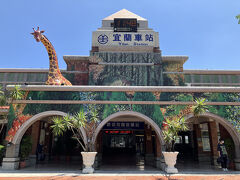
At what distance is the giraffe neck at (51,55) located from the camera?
14.0 meters

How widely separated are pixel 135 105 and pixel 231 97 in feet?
22.2

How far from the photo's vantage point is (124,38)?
18281 mm

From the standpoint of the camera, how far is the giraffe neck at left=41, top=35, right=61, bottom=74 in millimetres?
13980

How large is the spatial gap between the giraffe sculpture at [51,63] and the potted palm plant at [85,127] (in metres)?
3.45

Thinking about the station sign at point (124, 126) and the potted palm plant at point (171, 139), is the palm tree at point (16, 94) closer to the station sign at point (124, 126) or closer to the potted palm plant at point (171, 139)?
the station sign at point (124, 126)

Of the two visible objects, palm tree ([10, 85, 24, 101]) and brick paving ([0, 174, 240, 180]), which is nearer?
brick paving ([0, 174, 240, 180])

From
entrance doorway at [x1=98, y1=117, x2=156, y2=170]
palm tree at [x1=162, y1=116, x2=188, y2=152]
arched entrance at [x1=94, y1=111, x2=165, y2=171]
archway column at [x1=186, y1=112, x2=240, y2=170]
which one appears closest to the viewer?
palm tree at [x1=162, y1=116, x2=188, y2=152]

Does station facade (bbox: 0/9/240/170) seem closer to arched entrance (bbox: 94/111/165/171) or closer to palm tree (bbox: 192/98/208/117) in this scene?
arched entrance (bbox: 94/111/165/171)

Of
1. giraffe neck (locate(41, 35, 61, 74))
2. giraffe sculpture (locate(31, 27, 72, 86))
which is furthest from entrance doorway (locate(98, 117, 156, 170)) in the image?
giraffe neck (locate(41, 35, 61, 74))

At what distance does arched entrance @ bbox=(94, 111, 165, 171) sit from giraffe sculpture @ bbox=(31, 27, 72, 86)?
16.7ft

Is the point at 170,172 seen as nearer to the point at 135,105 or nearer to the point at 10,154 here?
the point at 135,105

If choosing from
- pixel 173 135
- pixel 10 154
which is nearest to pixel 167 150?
pixel 173 135

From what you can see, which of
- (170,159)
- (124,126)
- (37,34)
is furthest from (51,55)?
(170,159)

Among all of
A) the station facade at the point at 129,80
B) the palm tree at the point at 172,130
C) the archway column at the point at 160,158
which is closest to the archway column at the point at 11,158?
the station facade at the point at 129,80
